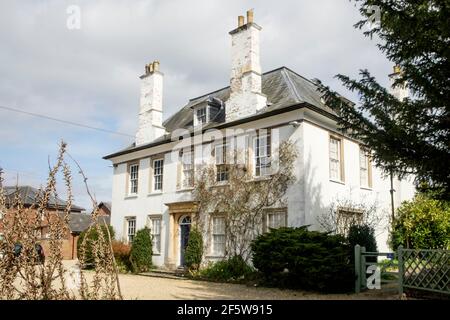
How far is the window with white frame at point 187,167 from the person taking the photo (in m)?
19.9

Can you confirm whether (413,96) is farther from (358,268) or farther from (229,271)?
(229,271)

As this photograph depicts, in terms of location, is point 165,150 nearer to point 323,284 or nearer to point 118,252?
point 118,252

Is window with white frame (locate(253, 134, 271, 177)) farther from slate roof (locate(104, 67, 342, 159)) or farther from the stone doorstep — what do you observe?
the stone doorstep

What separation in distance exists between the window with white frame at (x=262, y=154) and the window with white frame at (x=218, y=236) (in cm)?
263

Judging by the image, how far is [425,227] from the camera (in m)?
19.5

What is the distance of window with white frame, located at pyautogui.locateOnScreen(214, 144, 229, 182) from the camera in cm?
1818

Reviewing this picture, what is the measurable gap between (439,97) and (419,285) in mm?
4668

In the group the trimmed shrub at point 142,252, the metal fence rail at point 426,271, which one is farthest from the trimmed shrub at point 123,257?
the metal fence rail at point 426,271

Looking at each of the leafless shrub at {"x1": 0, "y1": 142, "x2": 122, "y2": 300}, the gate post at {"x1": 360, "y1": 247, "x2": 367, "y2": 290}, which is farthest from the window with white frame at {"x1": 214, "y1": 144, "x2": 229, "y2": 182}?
the leafless shrub at {"x1": 0, "y1": 142, "x2": 122, "y2": 300}

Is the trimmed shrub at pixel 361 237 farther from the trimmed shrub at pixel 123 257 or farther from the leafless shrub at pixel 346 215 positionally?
the trimmed shrub at pixel 123 257

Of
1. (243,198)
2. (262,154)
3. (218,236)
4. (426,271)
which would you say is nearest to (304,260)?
(426,271)

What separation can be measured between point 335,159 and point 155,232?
951cm

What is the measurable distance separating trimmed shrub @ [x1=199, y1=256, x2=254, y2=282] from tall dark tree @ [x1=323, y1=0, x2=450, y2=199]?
24.8 ft
